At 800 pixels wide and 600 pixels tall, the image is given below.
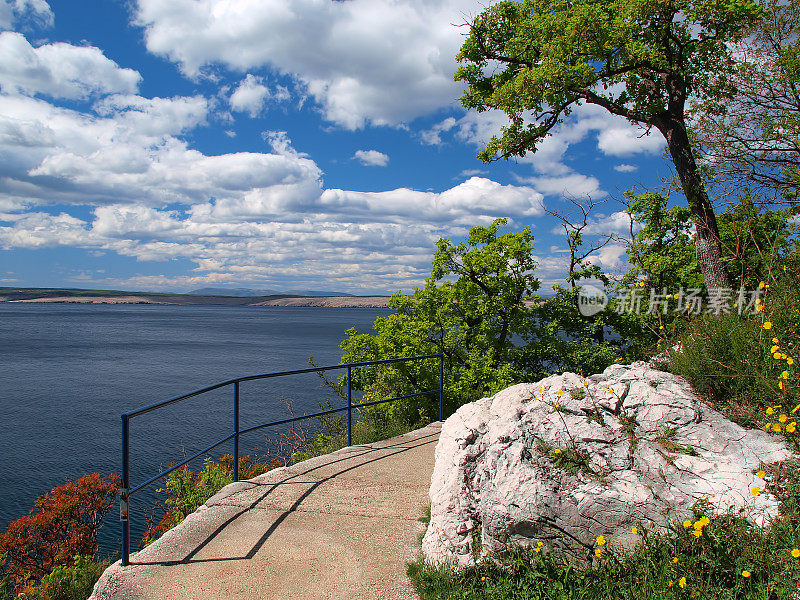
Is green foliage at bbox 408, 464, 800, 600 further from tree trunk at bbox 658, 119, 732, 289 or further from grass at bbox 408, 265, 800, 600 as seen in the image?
tree trunk at bbox 658, 119, 732, 289

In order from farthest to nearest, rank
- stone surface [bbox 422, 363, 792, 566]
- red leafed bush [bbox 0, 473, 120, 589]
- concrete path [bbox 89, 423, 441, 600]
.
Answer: red leafed bush [bbox 0, 473, 120, 589]
concrete path [bbox 89, 423, 441, 600]
stone surface [bbox 422, 363, 792, 566]

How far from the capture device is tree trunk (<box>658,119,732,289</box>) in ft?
35.4

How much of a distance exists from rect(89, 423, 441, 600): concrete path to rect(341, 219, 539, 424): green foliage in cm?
582

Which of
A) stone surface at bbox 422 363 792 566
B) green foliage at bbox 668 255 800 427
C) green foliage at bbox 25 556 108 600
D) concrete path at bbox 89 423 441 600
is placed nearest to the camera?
stone surface at bbox 422 363 792 566

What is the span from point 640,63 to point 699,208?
10.7 ft

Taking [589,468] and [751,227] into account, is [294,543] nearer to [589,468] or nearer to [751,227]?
[589,468]

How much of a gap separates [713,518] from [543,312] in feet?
33.5

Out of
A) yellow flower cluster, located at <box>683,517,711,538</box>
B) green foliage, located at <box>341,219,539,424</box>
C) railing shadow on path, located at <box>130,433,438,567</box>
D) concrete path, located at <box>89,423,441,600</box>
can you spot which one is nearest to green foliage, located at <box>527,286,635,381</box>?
green foliage, located at <box>341,219,539,424</box>

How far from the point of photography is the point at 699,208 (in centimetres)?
1136

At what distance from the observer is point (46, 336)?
75625 millimetres

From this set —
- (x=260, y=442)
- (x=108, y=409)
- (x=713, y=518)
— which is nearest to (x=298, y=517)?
(x=713, y=518)

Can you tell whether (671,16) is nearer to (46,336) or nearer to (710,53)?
(710,53)

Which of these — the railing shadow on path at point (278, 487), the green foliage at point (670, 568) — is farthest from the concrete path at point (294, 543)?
the green foliage at point (670, 568)

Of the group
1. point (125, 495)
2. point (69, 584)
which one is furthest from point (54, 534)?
point (125, 495)
